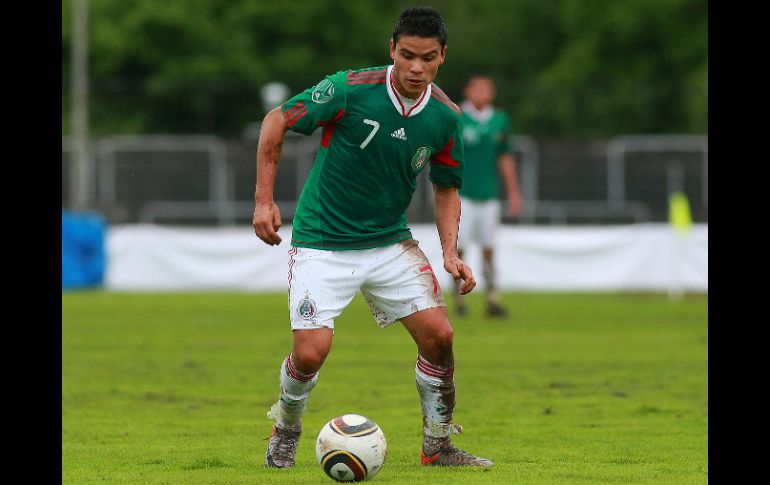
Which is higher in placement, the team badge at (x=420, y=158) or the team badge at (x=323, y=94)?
the team badge at (x=323, y=94)

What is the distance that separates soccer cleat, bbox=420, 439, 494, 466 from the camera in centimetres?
777

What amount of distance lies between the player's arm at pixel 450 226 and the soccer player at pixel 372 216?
12 mm

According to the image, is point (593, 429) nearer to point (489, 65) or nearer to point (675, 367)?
point (675, 367)

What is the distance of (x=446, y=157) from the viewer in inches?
309

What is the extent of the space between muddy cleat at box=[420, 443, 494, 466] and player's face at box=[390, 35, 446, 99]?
182 cm

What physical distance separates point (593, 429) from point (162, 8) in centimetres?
4262

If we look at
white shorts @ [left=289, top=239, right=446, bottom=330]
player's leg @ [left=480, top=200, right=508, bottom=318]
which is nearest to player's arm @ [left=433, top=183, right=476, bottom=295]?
white shorts @ [left=289, top=239, right=446, bottom=330]

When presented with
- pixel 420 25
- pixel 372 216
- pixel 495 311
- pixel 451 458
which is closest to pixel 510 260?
pixel 495 311

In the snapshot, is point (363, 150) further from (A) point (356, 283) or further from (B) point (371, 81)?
(A) point (356, 283)

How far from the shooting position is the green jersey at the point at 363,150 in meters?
7.53

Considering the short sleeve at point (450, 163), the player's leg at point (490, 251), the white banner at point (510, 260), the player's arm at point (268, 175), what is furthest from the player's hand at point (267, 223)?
the white banner at point (510, 260)

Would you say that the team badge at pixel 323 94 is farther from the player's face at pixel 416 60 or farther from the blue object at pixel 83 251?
the blue object at pixel 83 251

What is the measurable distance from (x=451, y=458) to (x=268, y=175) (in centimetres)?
170
